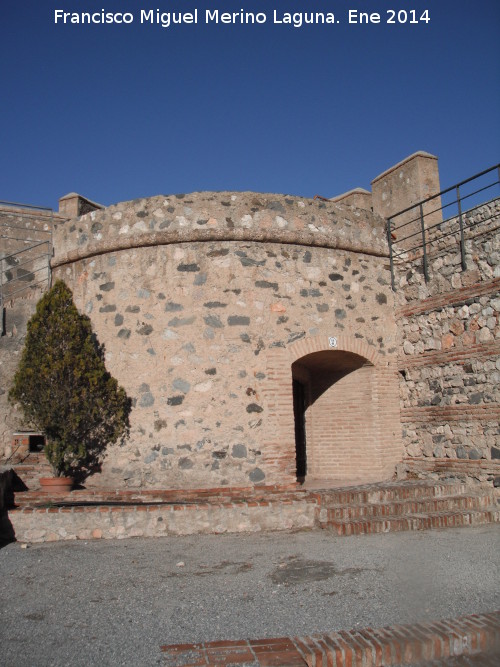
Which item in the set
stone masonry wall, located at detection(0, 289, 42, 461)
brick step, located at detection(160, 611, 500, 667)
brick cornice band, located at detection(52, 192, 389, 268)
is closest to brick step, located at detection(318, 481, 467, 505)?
brick cornice band, located at detection(52, 192, 389, 268)

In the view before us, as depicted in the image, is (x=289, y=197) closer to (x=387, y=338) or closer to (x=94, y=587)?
(x=387, y=338)

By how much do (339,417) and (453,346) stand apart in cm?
226

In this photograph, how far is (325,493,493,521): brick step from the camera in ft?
24.6

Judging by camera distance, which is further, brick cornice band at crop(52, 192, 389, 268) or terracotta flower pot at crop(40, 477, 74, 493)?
brick cornice band at crop(52, 192, 389, 268)

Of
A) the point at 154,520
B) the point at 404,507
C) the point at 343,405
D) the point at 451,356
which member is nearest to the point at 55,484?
the point at 154,520

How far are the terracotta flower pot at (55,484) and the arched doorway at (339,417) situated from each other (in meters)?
3.85

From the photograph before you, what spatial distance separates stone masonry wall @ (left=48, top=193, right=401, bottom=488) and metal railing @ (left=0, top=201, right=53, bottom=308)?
0.49 m

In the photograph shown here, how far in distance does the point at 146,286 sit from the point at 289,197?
2659mm

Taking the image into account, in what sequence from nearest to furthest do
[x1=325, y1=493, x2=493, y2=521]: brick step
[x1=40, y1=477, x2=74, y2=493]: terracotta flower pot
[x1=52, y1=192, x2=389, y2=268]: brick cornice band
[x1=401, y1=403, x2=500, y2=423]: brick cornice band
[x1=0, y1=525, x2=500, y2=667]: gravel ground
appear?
[x1=0, y1=525, x2=500, y2=667]: gravel ground < [x1=325, y1=493, x2=493, y2=521]: brick step < [x1=40, y1=477, x2=74, y2=493]: terracotta flower pot < [x1=401, y1=403, x2=500, y2=423]: brick cornice band < [x1=52, y1=192, x2=389, y2=268]: brick cornice band

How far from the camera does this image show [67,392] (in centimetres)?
840

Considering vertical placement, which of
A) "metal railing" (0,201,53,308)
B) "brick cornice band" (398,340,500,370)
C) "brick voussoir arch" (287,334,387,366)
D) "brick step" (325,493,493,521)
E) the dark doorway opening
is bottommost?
"brick step" (325,493,493,521)

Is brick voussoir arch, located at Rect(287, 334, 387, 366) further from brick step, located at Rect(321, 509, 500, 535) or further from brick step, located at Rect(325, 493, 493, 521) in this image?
brick step, located at Rect(321, 509, 500, 535)

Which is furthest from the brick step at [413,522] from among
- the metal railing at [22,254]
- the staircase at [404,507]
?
the metal railing at [22,254]

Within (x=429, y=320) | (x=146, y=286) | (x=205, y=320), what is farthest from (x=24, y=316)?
(x=429, y=320)
